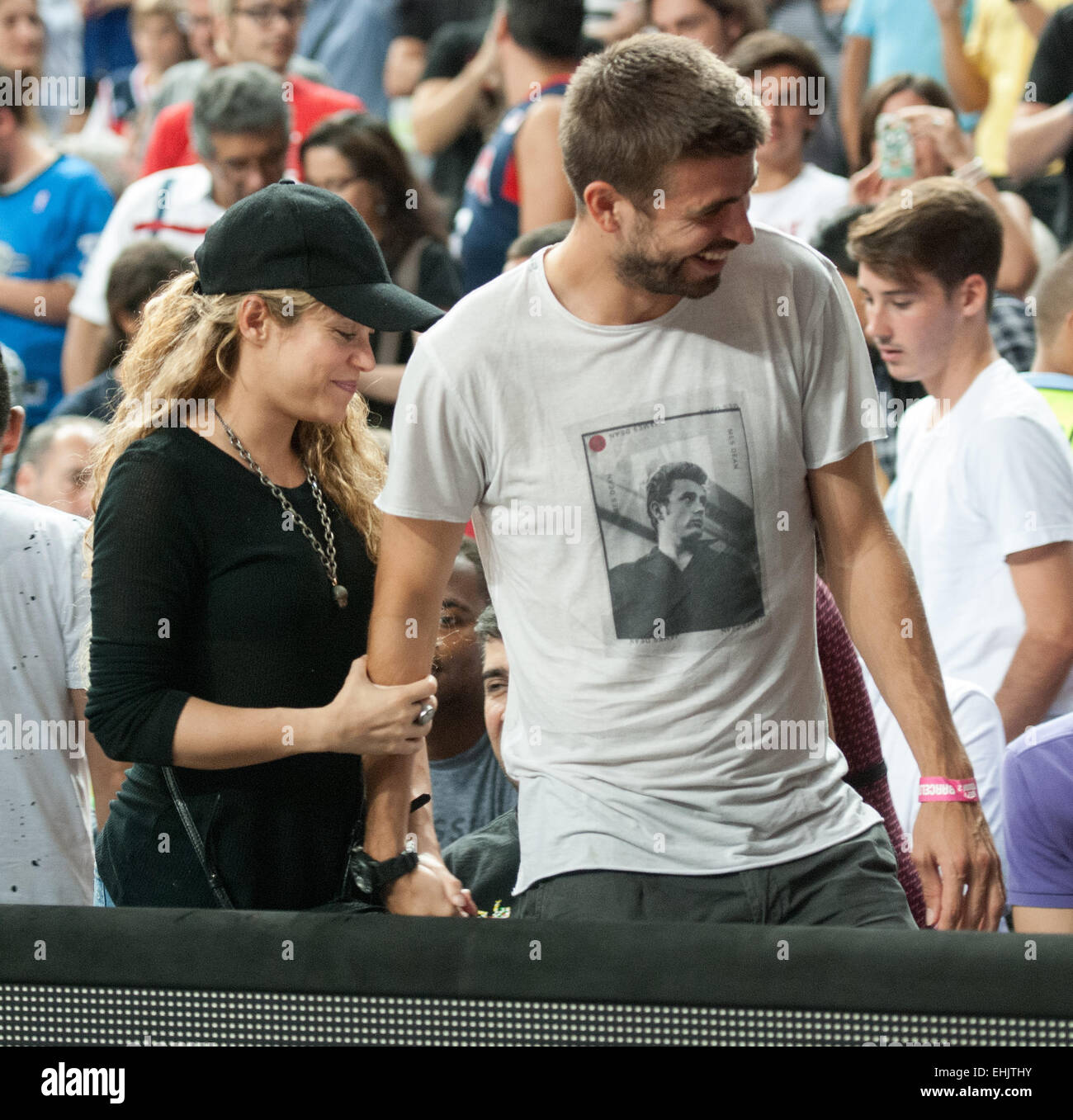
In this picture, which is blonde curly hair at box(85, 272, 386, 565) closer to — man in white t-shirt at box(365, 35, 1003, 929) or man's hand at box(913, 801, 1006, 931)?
man in white t-shirt at box(365, 35, 1003, 929)

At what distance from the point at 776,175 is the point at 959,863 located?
2778 millimetres

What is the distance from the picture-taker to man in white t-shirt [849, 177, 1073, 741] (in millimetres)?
2904

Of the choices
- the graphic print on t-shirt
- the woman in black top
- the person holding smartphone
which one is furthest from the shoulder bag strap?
the person holding smartphone

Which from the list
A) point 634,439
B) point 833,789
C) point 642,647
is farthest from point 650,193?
point 833,789

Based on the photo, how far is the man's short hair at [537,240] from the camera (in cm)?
328

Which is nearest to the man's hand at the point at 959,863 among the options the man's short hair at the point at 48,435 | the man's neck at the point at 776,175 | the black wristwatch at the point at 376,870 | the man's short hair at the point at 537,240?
Answer: the black wristwatch at the point at 376,870

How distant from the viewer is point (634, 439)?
180 centimetres

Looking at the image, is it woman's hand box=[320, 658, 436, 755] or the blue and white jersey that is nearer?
woman's hand box=[320, 658, 436, 755]

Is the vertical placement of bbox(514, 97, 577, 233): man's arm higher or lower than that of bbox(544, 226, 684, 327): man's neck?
higher

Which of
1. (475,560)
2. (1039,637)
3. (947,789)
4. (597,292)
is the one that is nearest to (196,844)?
(597,292)

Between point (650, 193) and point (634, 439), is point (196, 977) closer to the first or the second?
point (634, 439)

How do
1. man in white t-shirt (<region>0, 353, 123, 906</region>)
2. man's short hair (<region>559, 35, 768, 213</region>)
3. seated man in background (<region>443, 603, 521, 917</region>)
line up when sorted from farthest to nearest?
seated man in background (<region>443, 603, 521, 917</region>), man in white t-shirt (<region>0, 353, 123, 906</region>), man's short hair (<region>559, 35, 768, 213</region>)

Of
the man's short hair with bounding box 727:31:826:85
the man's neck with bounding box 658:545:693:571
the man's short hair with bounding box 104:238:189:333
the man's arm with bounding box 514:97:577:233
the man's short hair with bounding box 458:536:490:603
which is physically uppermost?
the man's short hair with bounding box 727:31:826:85

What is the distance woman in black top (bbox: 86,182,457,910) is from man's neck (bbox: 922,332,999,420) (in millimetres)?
1569
